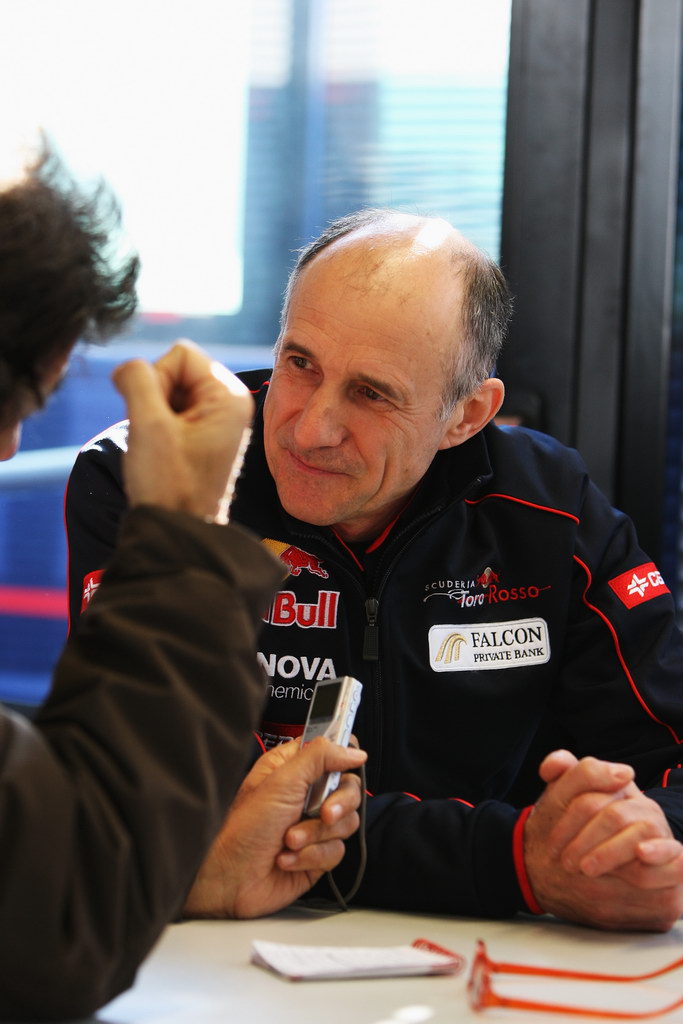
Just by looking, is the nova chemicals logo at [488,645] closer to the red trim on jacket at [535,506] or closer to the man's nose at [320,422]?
the red trim on jacket at [535,506]

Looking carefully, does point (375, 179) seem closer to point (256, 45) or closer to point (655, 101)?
point (256, 45)

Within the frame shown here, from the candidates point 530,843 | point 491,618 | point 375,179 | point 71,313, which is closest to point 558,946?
point 530,843

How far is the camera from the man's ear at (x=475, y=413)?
1.74 meters

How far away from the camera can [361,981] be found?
1024mm

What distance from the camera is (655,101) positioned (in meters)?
2.46

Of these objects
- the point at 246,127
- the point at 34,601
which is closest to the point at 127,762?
the point at 34,601

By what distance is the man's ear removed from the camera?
Answer: 5.71 feet

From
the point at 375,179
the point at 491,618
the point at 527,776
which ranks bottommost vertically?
the point at 527,776

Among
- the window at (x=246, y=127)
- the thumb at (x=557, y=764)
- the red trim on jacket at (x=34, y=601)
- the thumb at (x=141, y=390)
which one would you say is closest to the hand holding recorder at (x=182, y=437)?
the thumb at (x=141, y=390)

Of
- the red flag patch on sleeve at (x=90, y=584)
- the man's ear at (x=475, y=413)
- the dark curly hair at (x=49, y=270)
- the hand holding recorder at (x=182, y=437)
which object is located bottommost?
the red flag patch on sleeve at (x=90, y=584)

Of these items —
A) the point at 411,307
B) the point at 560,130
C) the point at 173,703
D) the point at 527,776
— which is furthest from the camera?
the point at 560,130

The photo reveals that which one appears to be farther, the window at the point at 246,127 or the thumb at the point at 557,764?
the window at the point at 246,127

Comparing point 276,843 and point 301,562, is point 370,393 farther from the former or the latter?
point 276,843

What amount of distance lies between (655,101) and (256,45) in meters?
0.82
